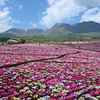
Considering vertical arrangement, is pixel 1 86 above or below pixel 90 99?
above

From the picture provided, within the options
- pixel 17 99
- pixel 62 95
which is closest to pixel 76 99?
pixel 62 95

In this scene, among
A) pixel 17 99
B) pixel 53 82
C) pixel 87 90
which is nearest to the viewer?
pixel 17 99

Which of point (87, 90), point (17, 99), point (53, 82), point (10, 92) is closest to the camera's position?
point (17, 99)

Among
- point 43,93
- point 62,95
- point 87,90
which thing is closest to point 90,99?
point 87,90

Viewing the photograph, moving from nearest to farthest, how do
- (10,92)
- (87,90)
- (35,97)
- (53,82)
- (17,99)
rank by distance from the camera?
1. (17,99)
2. (35,97)
3. (10,92)
4. (87,90)
5. (53,82)

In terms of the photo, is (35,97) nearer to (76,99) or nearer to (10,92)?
(10,92)

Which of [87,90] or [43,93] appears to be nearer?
[43,93]

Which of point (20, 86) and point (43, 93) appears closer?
point (43, 93)

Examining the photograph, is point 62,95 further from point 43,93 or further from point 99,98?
point 99,98

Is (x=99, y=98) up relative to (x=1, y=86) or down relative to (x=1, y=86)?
down

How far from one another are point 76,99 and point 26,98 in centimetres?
202

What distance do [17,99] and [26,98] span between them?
0.40 metres

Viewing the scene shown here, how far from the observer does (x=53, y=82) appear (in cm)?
542

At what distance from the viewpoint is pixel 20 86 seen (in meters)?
4.84
